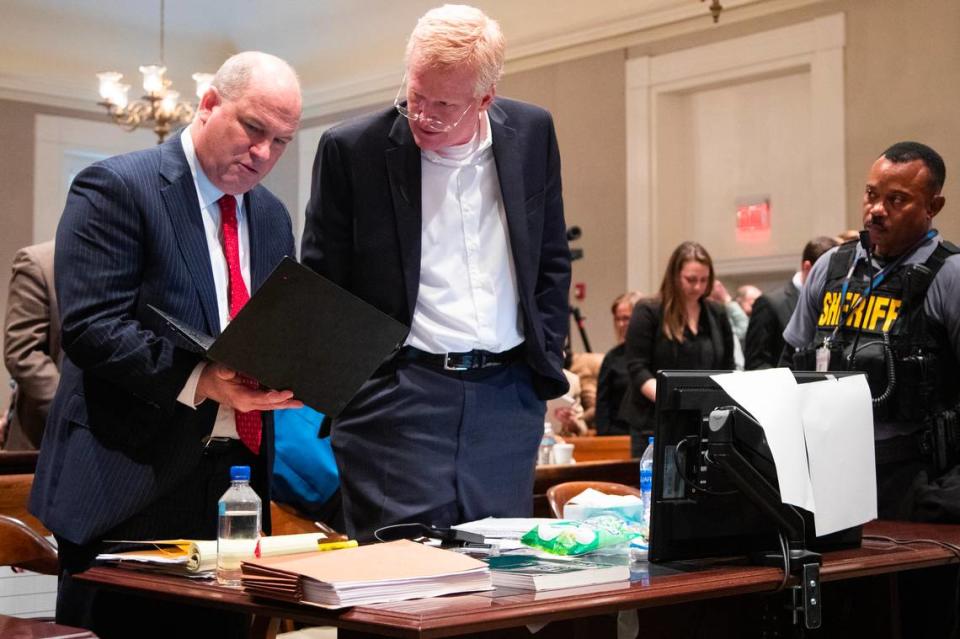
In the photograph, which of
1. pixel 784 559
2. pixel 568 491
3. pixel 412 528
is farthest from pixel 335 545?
pixel 568 491

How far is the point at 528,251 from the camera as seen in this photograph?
7.95 feet

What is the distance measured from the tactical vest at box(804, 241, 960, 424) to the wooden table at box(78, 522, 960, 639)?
2.01 ft

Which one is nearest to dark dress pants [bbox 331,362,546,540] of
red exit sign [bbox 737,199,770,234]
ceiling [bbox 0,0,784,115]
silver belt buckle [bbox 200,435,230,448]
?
silver belt buckle [bbox 200,435,230,448]

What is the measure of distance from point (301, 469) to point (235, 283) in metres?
1.24

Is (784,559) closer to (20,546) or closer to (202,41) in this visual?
(20,546)

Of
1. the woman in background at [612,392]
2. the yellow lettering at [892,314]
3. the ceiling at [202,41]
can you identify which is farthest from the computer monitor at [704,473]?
the ceiling at [202,41]

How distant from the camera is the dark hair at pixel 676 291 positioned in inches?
215

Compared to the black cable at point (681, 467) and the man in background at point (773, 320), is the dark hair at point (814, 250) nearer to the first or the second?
the man in background at point (773, 320)

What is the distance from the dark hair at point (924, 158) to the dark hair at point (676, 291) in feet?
7.19

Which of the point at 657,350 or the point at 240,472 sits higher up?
the point at 657,350

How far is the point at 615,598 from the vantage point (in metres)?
1.56

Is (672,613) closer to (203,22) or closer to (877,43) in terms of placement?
(877,43)

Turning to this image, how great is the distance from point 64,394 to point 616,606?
1.10m

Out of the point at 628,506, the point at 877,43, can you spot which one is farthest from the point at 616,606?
the point at 877,43
